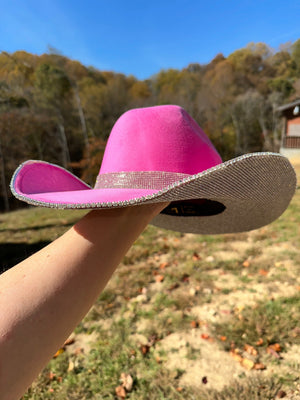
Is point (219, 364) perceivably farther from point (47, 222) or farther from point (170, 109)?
point (47, 222)

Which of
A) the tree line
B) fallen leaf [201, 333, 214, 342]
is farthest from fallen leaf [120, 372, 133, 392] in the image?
the tree line

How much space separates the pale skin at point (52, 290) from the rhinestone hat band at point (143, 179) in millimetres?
286

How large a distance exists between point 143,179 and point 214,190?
354mm

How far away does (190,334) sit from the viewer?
224 centimetres

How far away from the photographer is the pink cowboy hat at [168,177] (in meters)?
0.84

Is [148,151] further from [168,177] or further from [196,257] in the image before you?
[196,257]

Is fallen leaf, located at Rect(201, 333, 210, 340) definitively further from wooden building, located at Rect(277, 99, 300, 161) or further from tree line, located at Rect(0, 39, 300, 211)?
wooden building, located at Rect(277, 99, 300, 161)

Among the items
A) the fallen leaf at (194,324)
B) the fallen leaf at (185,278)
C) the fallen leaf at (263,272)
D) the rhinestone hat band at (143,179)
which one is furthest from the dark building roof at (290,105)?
the rhinestone hat band at (143,179)

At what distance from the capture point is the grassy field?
1796mm

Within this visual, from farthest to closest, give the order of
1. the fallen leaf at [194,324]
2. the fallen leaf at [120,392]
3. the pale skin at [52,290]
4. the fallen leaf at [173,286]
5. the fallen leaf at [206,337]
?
the fallen leaf at [173,286], the fallen leaf at [194,324], the fallen leaf at [206,337], the fallen leaf at [120,392], the pale skin at [52,290]

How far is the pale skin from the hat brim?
3.5 inches

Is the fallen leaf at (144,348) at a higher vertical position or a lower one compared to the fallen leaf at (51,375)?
higher

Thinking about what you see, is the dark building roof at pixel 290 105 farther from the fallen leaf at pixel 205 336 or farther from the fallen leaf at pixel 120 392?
the fallen leaf at pixel 120 392

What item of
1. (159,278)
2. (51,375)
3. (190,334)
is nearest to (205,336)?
(190,334)
